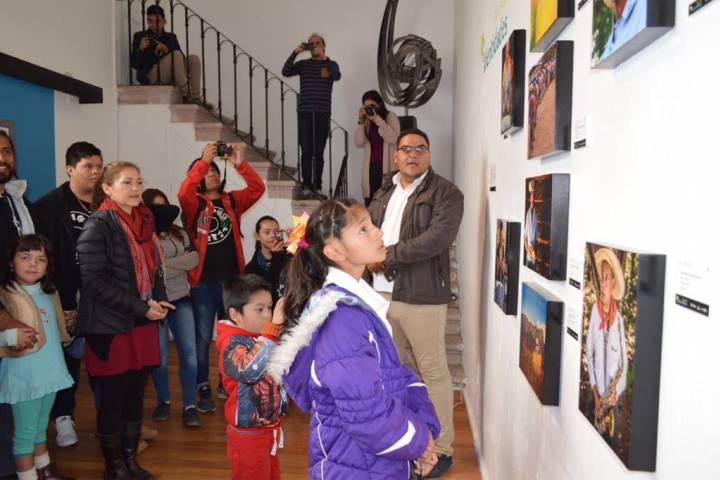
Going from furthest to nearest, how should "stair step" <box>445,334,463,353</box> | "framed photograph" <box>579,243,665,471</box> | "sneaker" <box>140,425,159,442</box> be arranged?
"stair step" <box>445,334,463,353</box>
"sneaker" <box>140,425,159,442</box>
"framed photograph" <box>579,243,665,471</box>

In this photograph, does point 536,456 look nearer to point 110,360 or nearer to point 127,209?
point 110,360

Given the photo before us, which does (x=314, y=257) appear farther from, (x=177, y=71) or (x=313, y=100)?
(x=177, y=71)

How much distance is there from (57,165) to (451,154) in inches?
165

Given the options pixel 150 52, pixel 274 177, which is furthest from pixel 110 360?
pixel 150 52

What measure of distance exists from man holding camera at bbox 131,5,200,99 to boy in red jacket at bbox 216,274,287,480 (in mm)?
4595

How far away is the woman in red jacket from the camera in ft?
11.8

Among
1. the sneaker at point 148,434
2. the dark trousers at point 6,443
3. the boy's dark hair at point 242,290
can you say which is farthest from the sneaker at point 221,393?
the boy's dark hair at point 242,290

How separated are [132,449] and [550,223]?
227 centimetres

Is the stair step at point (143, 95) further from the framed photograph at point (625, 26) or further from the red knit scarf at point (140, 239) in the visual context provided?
the framed photograph at point (625, 26)

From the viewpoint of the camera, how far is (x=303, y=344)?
1.48 meters

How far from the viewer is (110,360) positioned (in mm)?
2645

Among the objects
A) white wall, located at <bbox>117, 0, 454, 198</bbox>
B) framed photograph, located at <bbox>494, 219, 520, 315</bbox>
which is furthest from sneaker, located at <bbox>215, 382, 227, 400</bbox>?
white wall, located at <bbox>117, 0, 454, 198</bbox>

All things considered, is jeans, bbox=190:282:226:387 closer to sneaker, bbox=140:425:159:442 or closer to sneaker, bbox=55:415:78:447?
sneaker, bbox=140:425:159:442

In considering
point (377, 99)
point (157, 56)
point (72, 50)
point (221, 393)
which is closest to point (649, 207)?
point (221, 393)
